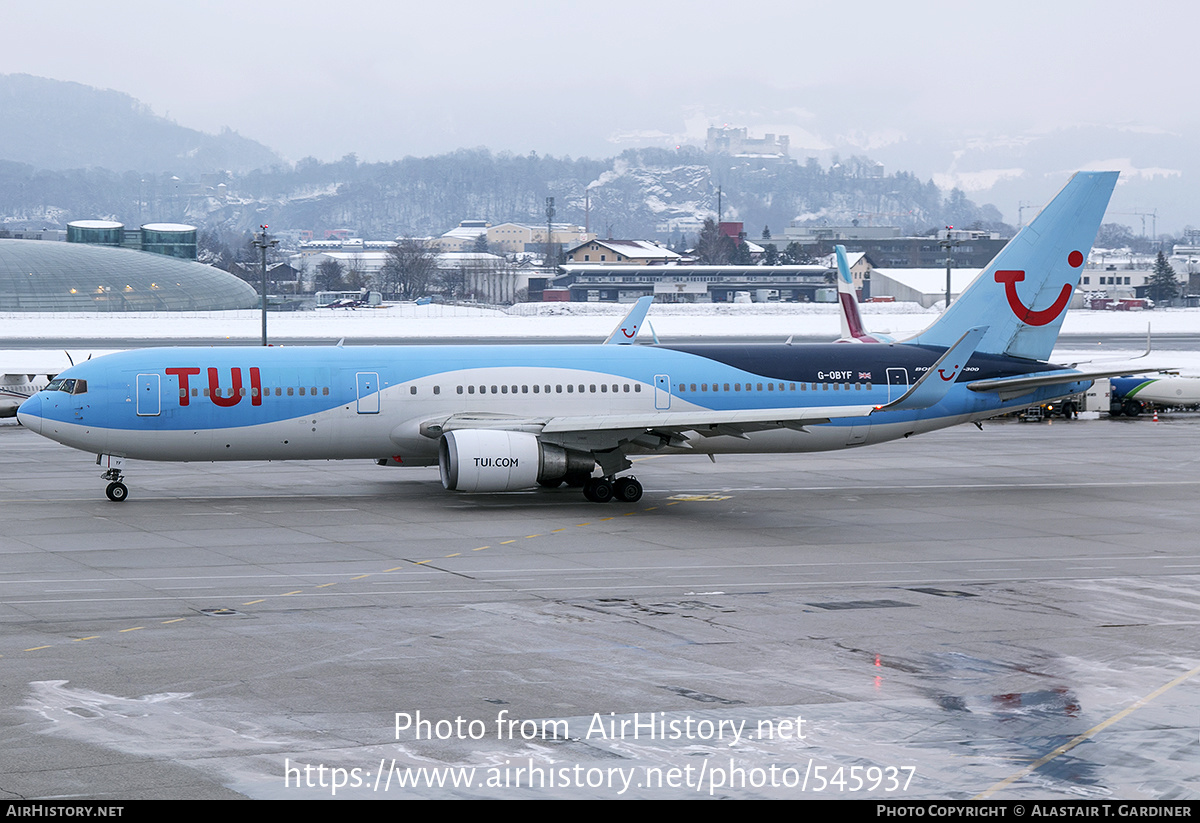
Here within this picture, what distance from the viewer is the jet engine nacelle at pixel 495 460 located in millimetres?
35469

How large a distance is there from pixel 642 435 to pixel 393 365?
7.59 meters

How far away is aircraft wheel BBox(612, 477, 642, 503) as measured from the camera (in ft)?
123

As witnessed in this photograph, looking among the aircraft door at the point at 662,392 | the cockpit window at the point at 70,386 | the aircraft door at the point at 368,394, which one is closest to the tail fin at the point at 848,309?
the aircraft door at the point at 662,392

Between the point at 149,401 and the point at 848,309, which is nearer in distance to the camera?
the point at 149,401

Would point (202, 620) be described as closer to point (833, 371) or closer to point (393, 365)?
point (393, 365)

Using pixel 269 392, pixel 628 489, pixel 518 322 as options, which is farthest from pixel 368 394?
pixel 518 322

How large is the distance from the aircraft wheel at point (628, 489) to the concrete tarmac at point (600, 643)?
933 mm

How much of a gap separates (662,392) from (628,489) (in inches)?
153

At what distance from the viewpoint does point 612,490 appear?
37625 millimetres

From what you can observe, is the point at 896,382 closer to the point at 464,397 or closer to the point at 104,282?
the point at 464,397

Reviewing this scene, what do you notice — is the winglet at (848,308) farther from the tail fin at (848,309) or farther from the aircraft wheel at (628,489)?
the aircraft wheel at (628,489)

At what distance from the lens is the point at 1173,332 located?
132m

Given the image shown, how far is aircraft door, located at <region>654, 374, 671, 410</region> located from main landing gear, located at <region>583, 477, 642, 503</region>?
3.17 metres
